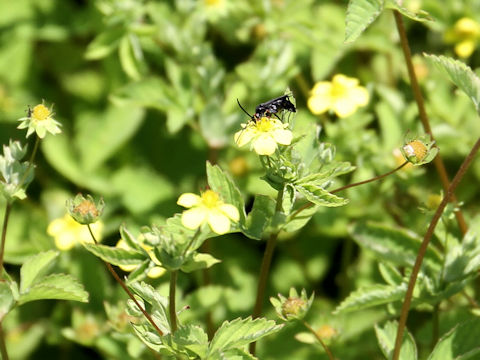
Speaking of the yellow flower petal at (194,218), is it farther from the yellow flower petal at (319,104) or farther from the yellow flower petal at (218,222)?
the yellow flower petal at (319,104)

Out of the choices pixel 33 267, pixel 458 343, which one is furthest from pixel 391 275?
pixel 33 267

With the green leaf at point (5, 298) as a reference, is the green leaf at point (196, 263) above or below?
above

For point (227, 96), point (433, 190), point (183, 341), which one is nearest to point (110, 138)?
point (227, 96)

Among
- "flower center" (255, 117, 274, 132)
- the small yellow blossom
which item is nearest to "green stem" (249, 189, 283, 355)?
"flower center" (255, 117, 274, 132)

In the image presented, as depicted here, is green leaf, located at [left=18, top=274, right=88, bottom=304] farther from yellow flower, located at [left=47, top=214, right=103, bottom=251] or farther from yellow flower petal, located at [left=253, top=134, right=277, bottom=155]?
yellow flower, located at [left=47, top=214, right=103, bottom=251]

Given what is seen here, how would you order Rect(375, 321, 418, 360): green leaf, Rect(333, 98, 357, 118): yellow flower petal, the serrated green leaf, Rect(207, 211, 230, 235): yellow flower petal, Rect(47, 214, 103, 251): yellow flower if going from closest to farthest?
Rect(207, 211, 230, 235): yellow flower petal
Rect(375, 321, 418, 360): green leaf
the serrated green leaf
Rect(333, 98, 357, 118): yellow flower petal
Rect(47, 214, 103, 251): yellow flower

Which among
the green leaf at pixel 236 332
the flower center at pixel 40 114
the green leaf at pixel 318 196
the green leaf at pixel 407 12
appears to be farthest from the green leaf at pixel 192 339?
the green leaf at pixel 407 12
